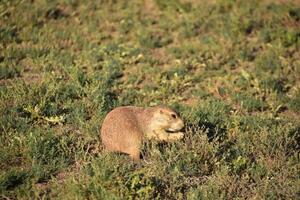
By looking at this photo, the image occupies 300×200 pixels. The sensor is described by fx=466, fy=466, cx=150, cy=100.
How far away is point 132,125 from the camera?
20.7 feet

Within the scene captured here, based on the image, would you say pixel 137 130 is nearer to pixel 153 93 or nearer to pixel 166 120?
pixel 166 120

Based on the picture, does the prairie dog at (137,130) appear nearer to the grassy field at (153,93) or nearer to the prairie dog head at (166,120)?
the prairie dog head at (166,120)

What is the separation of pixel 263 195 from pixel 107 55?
557 cm

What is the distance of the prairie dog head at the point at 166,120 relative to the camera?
243 inches

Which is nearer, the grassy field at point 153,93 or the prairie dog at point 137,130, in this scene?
the grassy field at point 153,93

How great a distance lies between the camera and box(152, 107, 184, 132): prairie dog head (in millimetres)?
6160

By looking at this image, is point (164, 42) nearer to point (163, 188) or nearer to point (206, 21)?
point (206, 21)

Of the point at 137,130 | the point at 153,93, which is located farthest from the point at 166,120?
the point at 153,93

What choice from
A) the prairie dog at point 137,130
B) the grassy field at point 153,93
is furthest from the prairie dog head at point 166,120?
the grassy field at point 153,93

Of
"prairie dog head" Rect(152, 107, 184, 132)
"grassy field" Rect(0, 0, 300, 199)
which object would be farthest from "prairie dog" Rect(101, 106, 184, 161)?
"grassy field" Rect(0, 0, 300, 199)

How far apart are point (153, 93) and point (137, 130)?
237 centimetres

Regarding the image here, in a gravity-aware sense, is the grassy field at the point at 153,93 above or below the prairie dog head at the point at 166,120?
below

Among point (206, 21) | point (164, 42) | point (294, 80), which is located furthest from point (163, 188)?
point (206, 21)

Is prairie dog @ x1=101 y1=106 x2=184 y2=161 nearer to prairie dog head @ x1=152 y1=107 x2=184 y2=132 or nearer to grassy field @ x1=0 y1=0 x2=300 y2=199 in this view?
prairie dog head @ x1=152 y1=107 x2=184 y2=132
